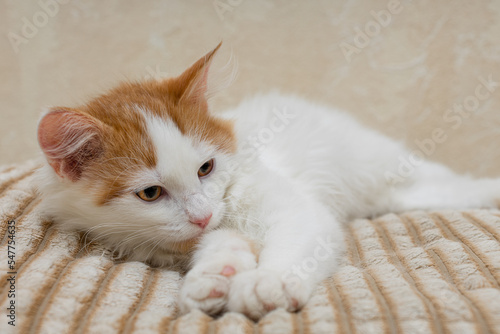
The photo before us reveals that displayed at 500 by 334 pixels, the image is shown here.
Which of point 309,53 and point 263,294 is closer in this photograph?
point 263,294

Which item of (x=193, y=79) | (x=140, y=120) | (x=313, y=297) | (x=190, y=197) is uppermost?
(x=193, y=79)

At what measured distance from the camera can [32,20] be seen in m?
2.51

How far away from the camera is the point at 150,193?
1.21 meters

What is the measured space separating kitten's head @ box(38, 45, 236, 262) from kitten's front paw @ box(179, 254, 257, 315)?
168mm

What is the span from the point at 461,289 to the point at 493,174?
1.83 meters

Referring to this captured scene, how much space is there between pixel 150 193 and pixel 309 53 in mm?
1756

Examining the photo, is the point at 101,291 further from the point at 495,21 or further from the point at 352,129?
the point at 495,21
